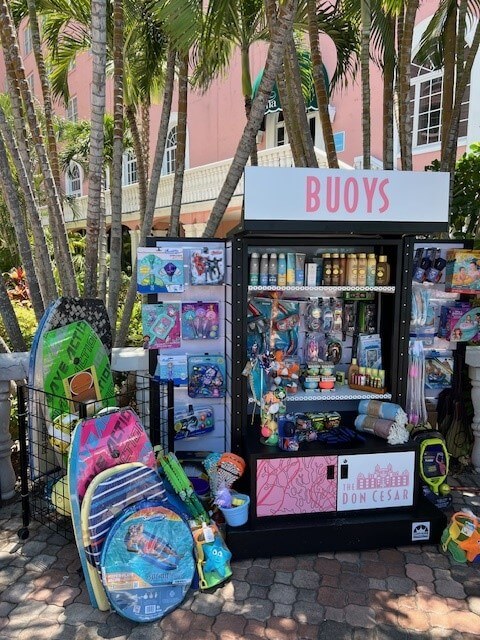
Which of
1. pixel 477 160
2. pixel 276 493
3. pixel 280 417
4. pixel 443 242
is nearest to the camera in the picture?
pixel 276 493

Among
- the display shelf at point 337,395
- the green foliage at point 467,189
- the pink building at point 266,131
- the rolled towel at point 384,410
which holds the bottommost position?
the rolled towel at point 384,410

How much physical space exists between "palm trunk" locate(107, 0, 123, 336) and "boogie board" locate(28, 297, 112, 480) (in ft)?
3.23

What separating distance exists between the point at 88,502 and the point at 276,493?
46.5 inches

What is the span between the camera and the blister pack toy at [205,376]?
368 centimetres

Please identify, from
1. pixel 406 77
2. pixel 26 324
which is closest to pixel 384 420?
pixel 406 77

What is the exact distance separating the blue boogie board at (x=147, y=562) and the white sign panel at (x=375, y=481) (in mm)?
1085

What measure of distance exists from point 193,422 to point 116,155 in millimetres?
2683

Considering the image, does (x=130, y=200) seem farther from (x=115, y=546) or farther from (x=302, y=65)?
(x=115, y=546)

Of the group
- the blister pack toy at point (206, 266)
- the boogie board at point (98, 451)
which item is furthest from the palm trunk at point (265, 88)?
the boogie board at point (98, 451)

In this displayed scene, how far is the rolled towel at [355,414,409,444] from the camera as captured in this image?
312cm

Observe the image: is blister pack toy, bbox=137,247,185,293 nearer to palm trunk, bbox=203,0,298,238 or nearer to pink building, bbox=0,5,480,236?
palm trunk, bbox=203,0,298,238

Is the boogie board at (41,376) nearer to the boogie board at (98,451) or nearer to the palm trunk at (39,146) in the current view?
the boogie board at (98,451)

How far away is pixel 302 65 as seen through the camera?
7.31 meters

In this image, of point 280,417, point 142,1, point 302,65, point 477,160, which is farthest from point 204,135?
point 280,417
